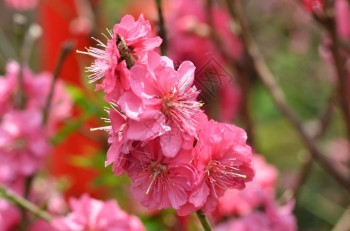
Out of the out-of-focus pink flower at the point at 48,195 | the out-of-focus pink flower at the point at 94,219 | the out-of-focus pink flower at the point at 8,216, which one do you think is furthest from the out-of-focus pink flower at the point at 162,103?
the out-of-focus pink flower at the point at 48,195

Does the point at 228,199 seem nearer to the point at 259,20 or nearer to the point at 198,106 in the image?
the point at 198,106

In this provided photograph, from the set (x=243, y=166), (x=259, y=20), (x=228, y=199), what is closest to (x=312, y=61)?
(x=259, y=20)

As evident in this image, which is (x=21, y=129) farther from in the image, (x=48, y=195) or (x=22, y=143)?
(x=48, y=195)

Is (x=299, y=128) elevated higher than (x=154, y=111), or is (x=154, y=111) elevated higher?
(x=154, y=111)

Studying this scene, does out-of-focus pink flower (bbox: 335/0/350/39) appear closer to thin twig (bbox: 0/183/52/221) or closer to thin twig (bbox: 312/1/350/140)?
thin twig (bbox: 312/1/350/140)

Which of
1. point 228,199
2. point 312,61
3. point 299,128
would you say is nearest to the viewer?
point 228,199

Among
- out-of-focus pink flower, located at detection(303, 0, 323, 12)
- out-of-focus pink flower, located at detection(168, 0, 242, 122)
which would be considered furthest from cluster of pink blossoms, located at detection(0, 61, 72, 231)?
out-of-focus pink flower, located at detection(303, 0, 323, 12)

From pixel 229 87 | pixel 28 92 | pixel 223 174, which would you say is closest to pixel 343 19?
pixel 229 87
